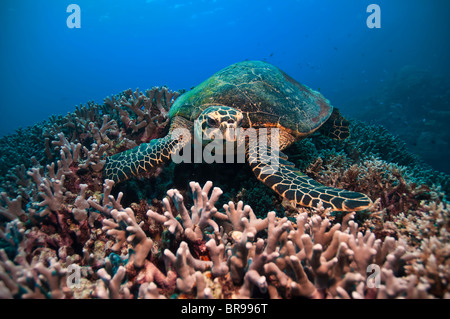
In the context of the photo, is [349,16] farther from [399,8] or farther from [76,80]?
[76,80]

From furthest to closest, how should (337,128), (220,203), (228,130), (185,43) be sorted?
(185,43), (337,128), (220,203), (228,130)

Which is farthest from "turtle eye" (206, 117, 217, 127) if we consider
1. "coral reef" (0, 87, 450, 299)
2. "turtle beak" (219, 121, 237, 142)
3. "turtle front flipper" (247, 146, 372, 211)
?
"coral reef" (0, 87, 450, 299)

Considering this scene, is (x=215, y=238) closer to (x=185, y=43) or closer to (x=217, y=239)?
(x=217, y=239)

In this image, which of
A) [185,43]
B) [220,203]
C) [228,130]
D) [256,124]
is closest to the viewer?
[228,130]

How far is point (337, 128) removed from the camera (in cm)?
540

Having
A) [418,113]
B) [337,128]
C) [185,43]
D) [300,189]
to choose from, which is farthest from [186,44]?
→ [300,189]

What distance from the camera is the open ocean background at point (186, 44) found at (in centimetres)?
6469

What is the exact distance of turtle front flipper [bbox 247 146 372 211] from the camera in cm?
224

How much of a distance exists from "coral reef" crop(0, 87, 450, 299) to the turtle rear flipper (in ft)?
3.47

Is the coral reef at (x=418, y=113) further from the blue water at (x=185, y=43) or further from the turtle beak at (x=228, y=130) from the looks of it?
the blue water at (x=185, y=43)

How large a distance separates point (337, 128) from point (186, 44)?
128m

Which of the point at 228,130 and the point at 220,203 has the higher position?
the point at 228,130

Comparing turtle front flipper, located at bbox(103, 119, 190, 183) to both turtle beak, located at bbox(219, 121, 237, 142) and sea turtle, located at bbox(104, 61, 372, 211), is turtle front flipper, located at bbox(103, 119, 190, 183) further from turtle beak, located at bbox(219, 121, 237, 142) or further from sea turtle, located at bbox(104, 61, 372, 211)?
turtle beak, located at bbox(219, 121, 237, 142)
